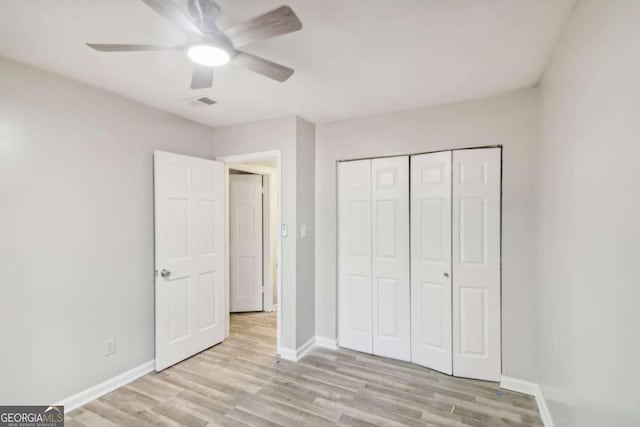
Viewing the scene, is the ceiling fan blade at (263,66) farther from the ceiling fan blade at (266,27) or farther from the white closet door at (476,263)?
the white closet door at (476,263)

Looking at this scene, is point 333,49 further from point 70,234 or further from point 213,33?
point 70,234

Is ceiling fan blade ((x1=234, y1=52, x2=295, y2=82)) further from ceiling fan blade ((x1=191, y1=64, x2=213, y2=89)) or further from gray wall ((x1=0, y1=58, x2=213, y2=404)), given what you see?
gray wall ((x1=0, y1=58, x2=213, y2=404))

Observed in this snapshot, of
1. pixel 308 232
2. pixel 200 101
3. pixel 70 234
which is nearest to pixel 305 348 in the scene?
pixel 308 232

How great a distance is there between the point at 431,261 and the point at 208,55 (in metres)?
2.43

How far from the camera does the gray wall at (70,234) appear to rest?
1.94 metres

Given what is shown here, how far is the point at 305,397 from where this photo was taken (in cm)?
237

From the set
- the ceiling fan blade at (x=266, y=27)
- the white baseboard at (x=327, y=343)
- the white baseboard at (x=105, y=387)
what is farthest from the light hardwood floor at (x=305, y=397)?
the ceiling fan blade at (x=266, y=27)

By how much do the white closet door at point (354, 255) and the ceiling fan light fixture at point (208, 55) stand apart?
6.12ft

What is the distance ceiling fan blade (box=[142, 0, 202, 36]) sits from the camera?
1.12 m

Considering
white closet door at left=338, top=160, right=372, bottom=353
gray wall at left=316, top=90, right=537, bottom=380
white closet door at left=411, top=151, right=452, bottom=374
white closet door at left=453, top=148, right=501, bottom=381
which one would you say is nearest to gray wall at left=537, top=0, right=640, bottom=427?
gray wall at left=316, top=90, right=537, bottom=380

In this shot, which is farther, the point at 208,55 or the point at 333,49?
the point at 333,49

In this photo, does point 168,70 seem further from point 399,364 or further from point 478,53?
point 399,364

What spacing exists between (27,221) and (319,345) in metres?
2.77

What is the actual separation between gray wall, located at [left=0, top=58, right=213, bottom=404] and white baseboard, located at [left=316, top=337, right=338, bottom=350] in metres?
1.67
